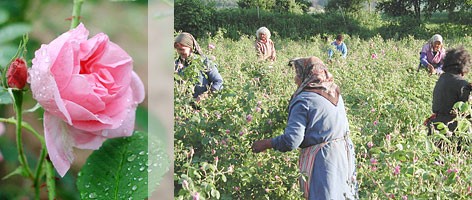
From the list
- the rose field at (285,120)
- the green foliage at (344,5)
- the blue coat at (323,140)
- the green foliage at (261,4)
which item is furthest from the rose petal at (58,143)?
the green foliage at (344,5)

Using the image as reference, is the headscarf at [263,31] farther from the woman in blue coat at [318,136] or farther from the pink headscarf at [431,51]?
the pink headscarf at [431,51]

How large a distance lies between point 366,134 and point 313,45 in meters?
0.31

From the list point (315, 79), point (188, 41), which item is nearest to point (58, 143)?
point (315, 79)

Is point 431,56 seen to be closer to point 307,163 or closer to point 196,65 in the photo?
point 307,163

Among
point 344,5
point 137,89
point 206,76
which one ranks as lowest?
point 206,76

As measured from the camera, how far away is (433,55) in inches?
77.7

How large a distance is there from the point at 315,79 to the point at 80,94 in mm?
1138

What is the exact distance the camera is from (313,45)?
1.83 m

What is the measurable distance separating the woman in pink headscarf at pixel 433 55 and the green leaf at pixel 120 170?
5.31ft

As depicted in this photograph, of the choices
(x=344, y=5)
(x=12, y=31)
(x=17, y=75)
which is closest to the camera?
(x=17, y=75)

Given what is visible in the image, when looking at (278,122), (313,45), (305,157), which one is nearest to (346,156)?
(305,157)

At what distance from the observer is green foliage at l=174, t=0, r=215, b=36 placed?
5.35ft

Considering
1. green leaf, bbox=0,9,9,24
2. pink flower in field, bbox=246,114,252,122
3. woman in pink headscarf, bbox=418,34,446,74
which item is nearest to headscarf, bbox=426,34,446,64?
woman in pink headscarf, bbox=418,34,446,74

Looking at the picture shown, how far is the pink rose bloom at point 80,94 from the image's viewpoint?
0.34 m
